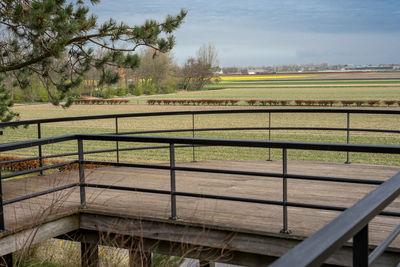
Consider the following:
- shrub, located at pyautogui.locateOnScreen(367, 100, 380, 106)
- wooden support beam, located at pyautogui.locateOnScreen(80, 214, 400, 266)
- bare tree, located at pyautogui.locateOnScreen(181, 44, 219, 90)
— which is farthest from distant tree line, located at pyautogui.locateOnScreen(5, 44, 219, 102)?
wooden support beam, located at pyautogui.locateOnScreen(80, 214, 400, 266)

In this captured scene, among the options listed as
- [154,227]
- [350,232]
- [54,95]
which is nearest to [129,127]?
[54,95]

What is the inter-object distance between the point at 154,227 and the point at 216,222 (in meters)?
0.70

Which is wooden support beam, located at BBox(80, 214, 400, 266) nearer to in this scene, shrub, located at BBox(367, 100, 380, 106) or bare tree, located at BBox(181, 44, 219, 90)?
shrub, located at BBox(367, 100, 380, 106)

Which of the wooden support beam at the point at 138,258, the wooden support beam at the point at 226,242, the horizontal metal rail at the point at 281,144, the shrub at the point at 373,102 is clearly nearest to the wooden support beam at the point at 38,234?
the wooden support beam at the point at 226,242

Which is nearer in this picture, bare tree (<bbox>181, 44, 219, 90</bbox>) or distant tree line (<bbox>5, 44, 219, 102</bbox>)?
distant tree line (<bbox>5, 44, 219, 102</bbox>)

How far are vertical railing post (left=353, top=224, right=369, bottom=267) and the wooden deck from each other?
115 inches

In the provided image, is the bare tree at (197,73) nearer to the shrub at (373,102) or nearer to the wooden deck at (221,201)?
the shrub at (373,102)

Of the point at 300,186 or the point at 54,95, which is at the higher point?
the point at 54,95

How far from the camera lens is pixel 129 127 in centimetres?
4066

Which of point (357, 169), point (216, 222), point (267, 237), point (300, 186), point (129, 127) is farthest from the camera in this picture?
point (129, 127)

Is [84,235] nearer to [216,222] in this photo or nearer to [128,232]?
[128,232]

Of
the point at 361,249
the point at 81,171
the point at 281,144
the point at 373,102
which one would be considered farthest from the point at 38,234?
the point at 373,102

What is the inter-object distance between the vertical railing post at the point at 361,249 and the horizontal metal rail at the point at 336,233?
6 centimetres

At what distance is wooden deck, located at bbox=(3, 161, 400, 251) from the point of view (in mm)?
5031
